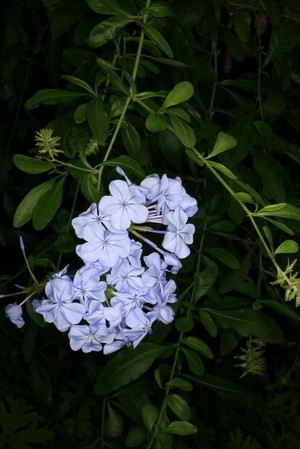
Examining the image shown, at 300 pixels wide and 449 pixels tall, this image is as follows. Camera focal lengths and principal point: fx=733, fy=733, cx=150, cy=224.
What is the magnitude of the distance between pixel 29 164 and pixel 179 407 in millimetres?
442

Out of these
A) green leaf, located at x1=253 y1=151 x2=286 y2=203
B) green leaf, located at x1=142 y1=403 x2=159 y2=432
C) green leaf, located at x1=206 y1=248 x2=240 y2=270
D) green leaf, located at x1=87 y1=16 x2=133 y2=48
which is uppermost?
green leaf, located at x1=87 y1=16 x2=133 y2=48

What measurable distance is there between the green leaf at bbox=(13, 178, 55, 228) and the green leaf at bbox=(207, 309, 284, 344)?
1.34ft

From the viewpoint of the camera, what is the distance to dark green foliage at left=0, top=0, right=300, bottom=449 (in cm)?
85

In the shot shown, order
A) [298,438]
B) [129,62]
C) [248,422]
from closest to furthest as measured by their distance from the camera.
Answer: [129,62] < [298,438] < [248,422]

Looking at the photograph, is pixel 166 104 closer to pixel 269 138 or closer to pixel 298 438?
pixel 269 138

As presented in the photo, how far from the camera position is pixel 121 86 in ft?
2.79

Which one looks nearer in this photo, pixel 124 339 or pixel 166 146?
pixel 124 339

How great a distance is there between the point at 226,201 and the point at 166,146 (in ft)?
0.39

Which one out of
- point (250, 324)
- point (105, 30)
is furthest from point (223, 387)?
point (105, 30)

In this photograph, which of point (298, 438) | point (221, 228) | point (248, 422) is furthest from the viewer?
point (248, 422)

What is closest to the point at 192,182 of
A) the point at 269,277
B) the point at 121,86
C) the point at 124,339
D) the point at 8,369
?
the point at 269,277

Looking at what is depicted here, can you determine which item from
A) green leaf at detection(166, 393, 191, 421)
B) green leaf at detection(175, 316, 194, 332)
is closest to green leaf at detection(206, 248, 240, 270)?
green leaf at detection(175, 316, 194, 332)

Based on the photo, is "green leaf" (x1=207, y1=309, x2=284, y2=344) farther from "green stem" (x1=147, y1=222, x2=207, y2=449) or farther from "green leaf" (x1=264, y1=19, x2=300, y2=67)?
"green leaf" (x1=264, y1=19, x2=300, y2=67)

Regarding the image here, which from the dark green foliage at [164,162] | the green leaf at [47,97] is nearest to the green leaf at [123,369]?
the dark green foliage at [164,162]
